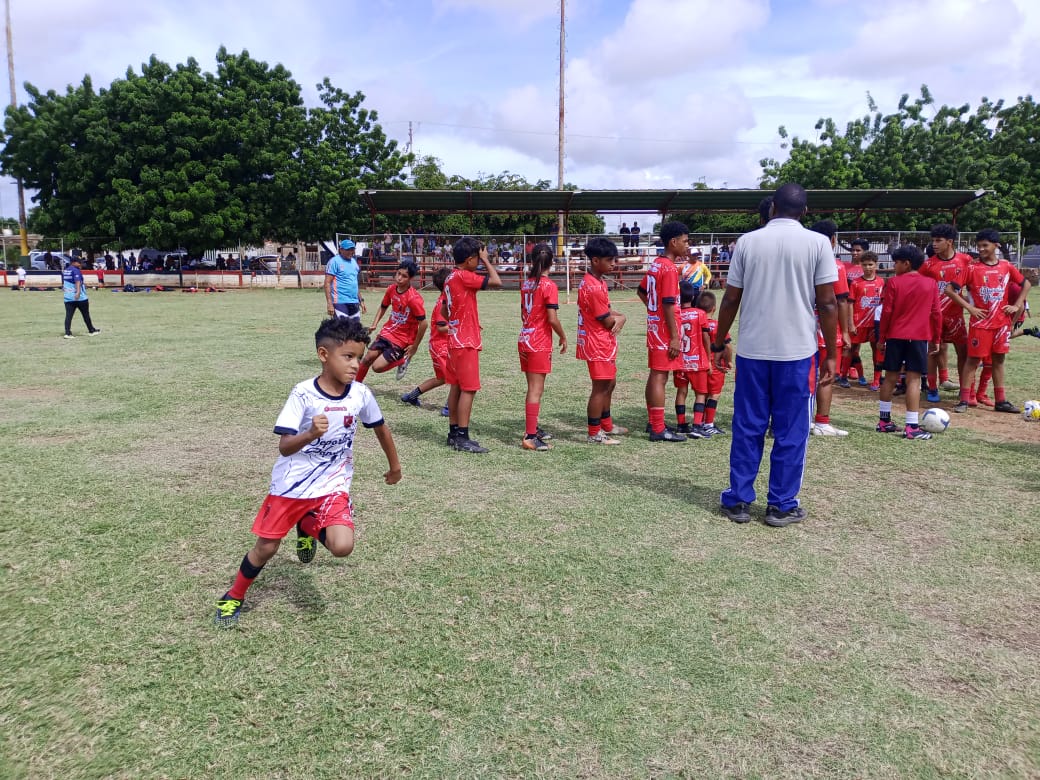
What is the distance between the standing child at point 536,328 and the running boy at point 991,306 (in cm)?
478

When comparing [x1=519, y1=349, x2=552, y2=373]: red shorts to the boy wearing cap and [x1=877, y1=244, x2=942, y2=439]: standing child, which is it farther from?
the boy wearing cap

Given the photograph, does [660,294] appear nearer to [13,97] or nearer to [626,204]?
[626,204]

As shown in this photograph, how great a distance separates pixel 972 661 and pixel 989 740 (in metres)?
0.59

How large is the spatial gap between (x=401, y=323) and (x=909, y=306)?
17.6ft

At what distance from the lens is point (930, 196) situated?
2828cm

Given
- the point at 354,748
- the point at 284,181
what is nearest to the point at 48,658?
the point at 354,748

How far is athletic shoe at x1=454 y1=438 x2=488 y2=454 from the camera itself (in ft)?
21.7

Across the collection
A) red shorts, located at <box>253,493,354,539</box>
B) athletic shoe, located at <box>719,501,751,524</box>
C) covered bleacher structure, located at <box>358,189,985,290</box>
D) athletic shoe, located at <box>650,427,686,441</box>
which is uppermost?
covered bleacher structure, located at <box>358,189,985,290</box>

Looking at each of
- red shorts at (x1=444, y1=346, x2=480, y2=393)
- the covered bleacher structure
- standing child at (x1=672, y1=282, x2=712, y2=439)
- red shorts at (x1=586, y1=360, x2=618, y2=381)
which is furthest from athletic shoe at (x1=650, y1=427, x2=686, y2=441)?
the covered bleacher structure

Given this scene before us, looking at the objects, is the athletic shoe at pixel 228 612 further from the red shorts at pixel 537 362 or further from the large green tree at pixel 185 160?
the large green tree at pixel 185 160

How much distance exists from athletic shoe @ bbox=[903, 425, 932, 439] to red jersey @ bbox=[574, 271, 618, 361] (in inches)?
116

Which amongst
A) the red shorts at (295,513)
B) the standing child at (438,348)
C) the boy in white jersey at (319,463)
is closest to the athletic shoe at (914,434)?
the standing child at (438,348)

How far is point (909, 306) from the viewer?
7020mm

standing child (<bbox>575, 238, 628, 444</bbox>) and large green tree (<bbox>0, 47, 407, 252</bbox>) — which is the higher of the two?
large green tree (<bbox>0, 47, 407, 252</bbox>)
